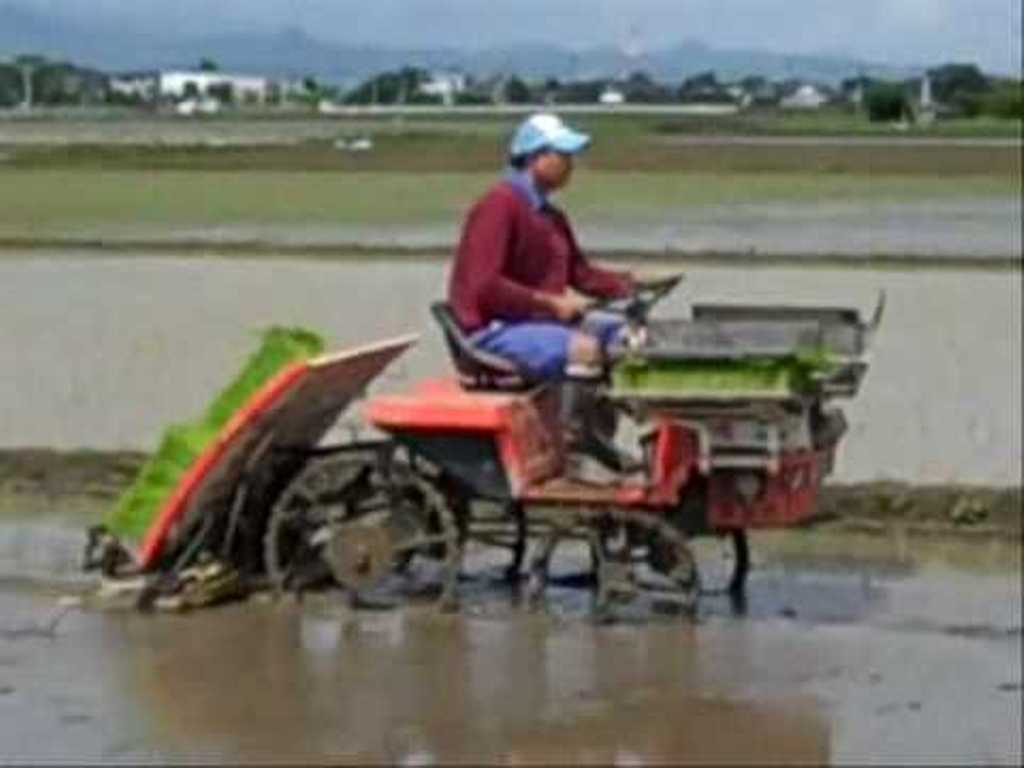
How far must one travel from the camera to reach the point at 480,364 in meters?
11.2

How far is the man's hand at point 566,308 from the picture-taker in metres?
11.1

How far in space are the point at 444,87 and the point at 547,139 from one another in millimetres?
43594

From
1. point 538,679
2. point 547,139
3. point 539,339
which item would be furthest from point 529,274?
point 538,679

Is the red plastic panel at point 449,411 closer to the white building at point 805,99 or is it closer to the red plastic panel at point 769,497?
the red plastic panel at point 769,497

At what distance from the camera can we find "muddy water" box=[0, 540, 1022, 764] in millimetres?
9117

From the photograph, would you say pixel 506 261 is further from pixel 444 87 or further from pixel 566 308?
pixel 444 87

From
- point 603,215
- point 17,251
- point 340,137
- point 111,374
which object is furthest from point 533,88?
point 111,374

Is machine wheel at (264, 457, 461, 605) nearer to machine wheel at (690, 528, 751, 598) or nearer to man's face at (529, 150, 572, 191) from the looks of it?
machine wheel at (690, 528, 751, 598)

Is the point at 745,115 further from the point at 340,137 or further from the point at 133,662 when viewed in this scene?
the point at 133,662

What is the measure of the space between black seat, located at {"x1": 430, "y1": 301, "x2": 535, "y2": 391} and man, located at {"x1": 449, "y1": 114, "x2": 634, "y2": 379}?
0.02m

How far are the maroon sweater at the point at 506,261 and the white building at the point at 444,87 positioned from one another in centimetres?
3978

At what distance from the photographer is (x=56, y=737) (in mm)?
9258

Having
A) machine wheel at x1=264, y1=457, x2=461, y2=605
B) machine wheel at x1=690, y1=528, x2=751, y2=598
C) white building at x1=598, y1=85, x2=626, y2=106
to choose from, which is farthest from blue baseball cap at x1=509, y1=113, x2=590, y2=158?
white building at x1=598, y1=85, x2=626, y2=106

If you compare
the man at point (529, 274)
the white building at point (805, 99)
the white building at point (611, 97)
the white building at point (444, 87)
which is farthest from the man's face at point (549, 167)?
the white building at point (444, 87)
